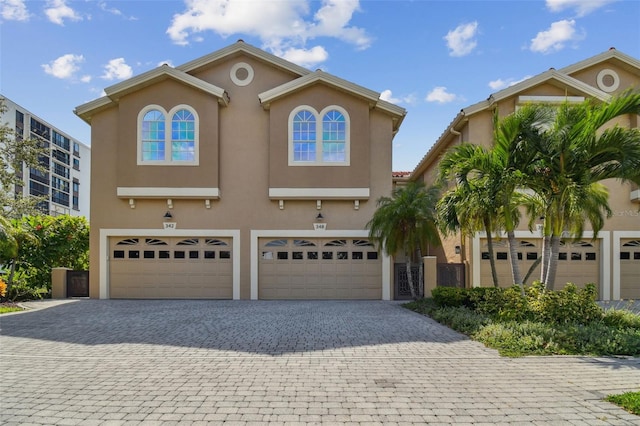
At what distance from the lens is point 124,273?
16.4m

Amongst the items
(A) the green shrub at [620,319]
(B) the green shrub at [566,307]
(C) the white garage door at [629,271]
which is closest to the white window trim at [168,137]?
(B) the green shrub at [566,307]

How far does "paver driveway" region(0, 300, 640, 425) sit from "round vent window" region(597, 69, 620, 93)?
A: 13665 mm

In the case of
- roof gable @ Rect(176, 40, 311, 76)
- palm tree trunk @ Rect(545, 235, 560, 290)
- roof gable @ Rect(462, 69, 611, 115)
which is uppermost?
roof gable @ Rect(176, 40, 311, 76)

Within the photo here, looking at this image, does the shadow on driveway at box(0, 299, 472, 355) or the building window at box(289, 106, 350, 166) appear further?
the building window at box(289, 106, 350, 166)

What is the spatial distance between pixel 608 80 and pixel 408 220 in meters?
10.4

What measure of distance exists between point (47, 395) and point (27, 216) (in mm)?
15272

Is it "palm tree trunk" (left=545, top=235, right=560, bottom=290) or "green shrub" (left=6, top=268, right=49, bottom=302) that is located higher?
"palm tree trunk" (left=545, top=235, right=560, bottom=290)

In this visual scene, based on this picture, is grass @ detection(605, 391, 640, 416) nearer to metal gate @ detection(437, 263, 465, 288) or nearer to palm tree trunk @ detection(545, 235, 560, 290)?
palm tree trunk @ detection(545, 235, 560, 290)

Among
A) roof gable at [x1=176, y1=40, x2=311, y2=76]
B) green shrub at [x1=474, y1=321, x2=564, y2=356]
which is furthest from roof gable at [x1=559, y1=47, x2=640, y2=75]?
green shrub at [x1=474, y1=321, x2=564, y2=356]

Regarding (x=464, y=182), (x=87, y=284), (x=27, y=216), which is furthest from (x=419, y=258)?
(x=27, y=216)

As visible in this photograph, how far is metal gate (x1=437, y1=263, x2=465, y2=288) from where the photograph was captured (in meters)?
16.6

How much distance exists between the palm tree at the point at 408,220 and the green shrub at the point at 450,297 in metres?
2.53

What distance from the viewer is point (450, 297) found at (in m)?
12.2

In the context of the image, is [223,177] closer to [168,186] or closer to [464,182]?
[168,186]
